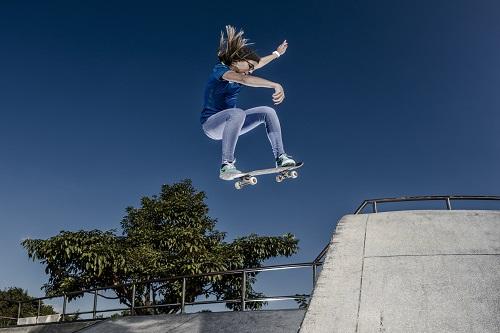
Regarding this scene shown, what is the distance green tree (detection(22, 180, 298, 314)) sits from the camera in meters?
23.6

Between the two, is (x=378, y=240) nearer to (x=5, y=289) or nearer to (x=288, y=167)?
(x=288, y=167)

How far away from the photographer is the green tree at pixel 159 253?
23562 mm

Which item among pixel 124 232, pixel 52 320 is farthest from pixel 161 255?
pixel 52 320

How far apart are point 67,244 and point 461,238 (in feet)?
68.4

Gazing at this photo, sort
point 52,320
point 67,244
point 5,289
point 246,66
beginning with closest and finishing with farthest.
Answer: point 246,66 → point 52,320 → point 67,244 → point 5,289

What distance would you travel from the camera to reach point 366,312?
473 cm

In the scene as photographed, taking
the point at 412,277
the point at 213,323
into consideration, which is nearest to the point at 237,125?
the point at 412,277

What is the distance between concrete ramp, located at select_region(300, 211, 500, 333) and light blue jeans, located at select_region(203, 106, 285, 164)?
1.88 m

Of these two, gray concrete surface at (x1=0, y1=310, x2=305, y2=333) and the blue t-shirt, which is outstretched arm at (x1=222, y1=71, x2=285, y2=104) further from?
gray concrete surface at (x1=0, y1=310, x2=305, y2=333)

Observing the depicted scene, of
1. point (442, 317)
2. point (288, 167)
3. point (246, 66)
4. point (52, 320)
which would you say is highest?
point (246, 66)

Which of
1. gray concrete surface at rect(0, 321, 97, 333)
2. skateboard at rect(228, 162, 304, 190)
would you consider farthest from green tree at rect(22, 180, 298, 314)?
skateboard at rect(228, 162, 304, 190)

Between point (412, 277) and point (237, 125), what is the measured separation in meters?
3.28

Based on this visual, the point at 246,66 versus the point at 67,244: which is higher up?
the point at 246,66

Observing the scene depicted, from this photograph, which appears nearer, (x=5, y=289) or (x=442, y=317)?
(x=442, y=317)
